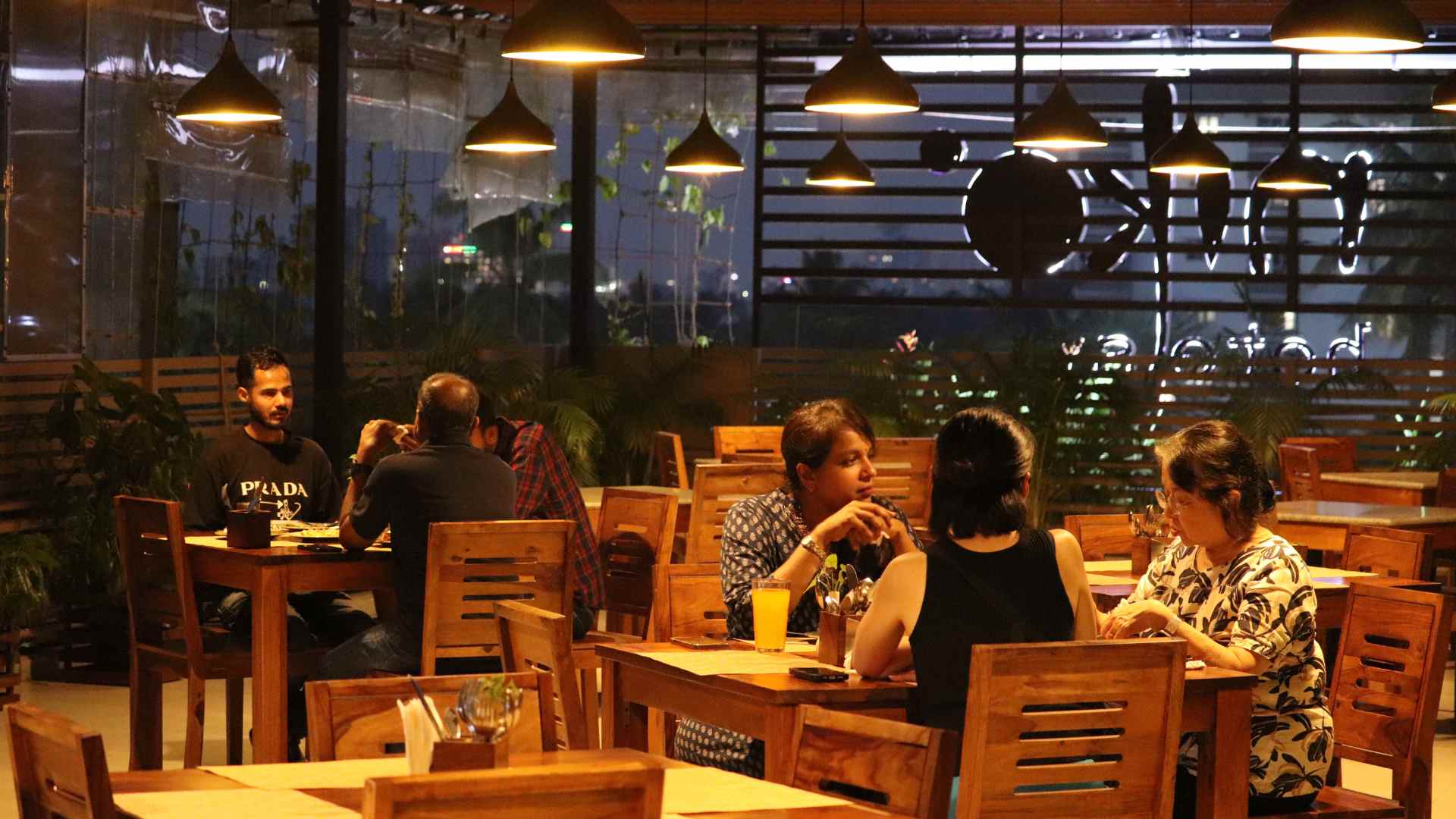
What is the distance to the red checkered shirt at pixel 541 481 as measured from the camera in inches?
267

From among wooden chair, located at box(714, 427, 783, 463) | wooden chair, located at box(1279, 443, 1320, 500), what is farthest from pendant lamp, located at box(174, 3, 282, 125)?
wooden chair, located at box(1279, 443, 1320, 500)

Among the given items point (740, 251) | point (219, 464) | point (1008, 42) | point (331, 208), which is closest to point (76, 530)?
point (219, 464)

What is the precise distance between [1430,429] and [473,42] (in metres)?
7.49

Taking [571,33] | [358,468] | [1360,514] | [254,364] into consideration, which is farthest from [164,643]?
[1360,514]

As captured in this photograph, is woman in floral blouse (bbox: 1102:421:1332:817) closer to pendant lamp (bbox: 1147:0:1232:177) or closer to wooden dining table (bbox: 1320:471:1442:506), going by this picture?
wooden dining table (bbox: 1320:471:1442:506)

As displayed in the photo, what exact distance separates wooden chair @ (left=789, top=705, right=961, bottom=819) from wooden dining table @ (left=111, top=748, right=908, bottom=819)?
5 cm

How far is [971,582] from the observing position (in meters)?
3.97

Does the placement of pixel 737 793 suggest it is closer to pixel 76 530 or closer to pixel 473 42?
pixel 76 530

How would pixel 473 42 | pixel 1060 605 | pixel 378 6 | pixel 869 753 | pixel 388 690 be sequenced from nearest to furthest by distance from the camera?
pixel 869 753 → pixel 388 690 → pixel 1060 605 → pixel 378 6 → pixel 473 42

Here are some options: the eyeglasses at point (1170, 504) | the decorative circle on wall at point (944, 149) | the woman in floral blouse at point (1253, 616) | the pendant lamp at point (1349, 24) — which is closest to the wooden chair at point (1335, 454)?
the decorative circle on wall at point (944, 149)

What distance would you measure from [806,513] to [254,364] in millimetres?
3116

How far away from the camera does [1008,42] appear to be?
1528 cm

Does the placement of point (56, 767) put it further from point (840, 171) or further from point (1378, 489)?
point (840, 171)

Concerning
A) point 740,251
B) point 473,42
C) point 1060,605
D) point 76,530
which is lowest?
point 76,530
